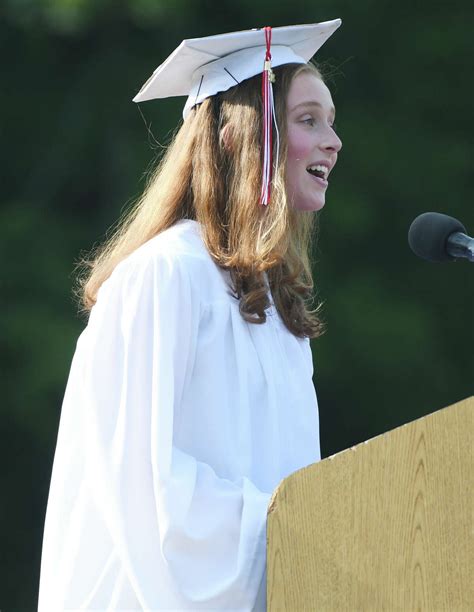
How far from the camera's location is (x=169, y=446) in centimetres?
296

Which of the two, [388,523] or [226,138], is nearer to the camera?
[388,523]

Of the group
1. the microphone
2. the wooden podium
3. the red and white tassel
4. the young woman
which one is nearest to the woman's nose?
the young woman

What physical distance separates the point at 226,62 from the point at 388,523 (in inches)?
58.1

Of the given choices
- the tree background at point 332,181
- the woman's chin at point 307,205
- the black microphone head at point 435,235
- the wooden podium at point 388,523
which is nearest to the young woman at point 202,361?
the woman's chin at point 307,205

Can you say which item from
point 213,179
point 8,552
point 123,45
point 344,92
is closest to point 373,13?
point 344,92

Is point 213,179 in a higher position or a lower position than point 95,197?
higher

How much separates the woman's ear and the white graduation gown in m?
0.30

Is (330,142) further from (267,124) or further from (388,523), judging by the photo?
(388,523)

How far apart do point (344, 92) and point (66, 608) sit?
6.10m

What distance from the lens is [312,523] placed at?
260 centimetres

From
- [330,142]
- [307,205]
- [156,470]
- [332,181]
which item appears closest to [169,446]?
[156,470]

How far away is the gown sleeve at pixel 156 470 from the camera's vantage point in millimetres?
2898

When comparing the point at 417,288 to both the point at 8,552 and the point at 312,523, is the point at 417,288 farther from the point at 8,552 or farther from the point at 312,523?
the point at 312,523

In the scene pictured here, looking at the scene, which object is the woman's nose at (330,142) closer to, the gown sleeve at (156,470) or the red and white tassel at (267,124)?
the red and white tassel at (267,124)
